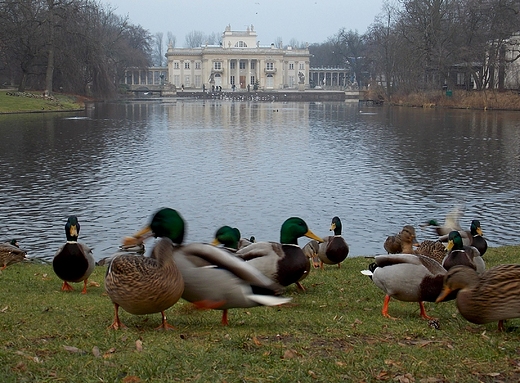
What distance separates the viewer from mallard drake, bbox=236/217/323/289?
6.48m

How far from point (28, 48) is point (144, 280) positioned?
5338 cm

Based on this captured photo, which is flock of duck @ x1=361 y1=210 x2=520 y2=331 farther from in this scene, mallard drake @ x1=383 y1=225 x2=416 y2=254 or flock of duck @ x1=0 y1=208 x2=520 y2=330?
mallard drake @ x1=383 y1=225 x2=416 y2=254

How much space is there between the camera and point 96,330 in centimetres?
542

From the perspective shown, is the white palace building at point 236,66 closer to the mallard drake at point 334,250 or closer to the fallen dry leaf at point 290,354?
the mallard drake at point 334,250

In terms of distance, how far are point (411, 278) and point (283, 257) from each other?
1176 mm

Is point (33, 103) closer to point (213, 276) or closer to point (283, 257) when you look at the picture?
point (283, 257)

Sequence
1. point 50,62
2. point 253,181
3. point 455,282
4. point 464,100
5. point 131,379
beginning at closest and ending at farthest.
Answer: point 131,379, point 455,282, point 253,181, point 50,62, point 464,100

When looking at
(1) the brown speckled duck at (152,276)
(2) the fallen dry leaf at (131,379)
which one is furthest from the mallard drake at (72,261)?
(2) the fallen dry leaf at (131,379)

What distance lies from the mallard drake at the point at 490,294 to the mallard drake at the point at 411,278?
26.9 inches

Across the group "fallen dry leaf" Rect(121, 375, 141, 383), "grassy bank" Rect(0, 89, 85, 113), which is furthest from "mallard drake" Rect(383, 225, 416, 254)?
"grassy bank" Rect(0, 89, 85, 113)

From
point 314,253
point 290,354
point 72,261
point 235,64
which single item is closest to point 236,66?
point 235,64

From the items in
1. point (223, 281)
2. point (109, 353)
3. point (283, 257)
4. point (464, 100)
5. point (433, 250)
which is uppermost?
point (464, 100)

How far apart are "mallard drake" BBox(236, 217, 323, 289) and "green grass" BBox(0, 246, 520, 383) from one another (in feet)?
1.08

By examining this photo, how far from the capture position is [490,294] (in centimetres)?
505
